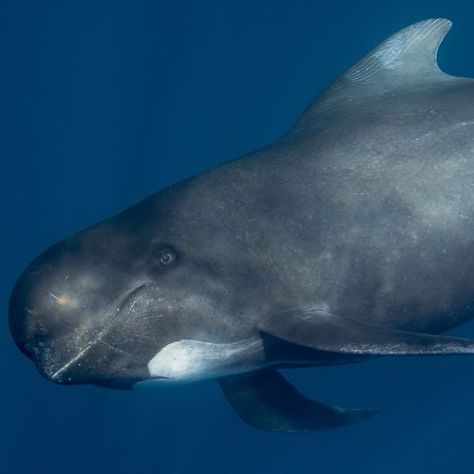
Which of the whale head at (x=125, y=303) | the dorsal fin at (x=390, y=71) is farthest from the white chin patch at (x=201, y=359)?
the dorsal fin at (x=390, y=71)

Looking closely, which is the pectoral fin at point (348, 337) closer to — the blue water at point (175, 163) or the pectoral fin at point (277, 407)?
the pectoral fin at point (277, 407)

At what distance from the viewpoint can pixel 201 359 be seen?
770 cm

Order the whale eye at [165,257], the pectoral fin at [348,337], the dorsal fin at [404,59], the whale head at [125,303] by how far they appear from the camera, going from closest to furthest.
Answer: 1. the pectoral fin at [348,337]
2. the whale head at [125,303]
3. the whale eye at [165,257]
4. the dorsal fin at [404,59]

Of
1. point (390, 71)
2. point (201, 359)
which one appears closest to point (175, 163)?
point (390, 71)

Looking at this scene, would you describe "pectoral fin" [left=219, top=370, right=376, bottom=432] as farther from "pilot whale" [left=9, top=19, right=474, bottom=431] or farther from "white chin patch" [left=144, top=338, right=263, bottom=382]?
"white chin patch" [left=144, top=338, right=263, bottom=382]

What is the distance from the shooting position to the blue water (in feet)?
46.9

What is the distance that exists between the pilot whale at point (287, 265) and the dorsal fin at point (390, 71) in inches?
10.7

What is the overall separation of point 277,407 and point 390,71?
16.8 ft

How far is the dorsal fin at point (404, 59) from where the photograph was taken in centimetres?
1018

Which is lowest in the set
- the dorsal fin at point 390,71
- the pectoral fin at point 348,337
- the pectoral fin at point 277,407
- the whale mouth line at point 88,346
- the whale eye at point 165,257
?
the pectoral fin at point 277,407

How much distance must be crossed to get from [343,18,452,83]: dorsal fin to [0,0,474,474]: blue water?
19.4ft

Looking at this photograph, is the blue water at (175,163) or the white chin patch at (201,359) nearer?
the white chin patch at (201,359)

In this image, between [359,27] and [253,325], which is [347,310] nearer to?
[253,325]

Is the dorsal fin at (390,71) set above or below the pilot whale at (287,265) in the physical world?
above
